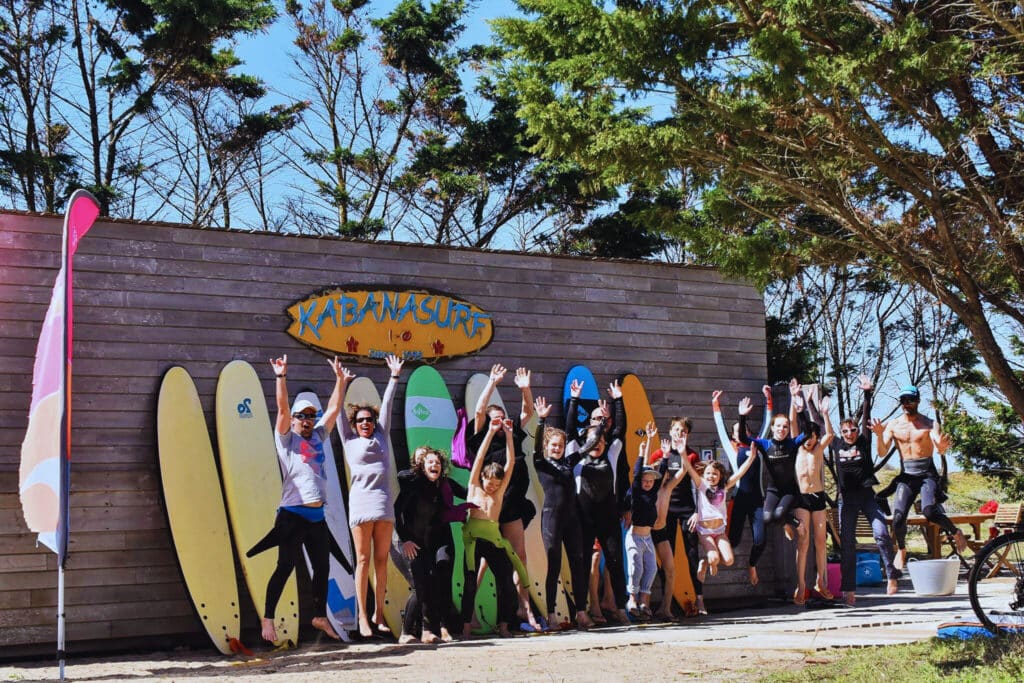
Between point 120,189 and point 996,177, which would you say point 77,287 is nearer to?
point 996,177

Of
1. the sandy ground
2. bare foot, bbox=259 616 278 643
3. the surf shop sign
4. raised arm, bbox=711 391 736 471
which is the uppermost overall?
the surf shop sign

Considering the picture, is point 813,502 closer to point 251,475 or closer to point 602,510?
point 602,510

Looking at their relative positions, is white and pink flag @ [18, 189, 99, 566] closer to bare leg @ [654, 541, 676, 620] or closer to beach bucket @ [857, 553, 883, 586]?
bare leg @ [654, 541, 676, 620]

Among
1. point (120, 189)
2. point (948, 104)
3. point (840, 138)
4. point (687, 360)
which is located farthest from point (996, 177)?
point (120, 189)

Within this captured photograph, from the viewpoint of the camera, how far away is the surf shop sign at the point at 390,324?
27.0 ft

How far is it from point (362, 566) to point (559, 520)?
4.88 ft

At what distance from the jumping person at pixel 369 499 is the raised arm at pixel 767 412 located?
4.04 m

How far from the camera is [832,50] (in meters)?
6.20

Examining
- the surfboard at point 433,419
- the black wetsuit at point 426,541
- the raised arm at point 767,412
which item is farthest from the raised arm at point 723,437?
the black wetsuit at point 426,541

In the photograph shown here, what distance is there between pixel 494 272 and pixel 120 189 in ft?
36.5

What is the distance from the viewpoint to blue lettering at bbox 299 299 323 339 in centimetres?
816

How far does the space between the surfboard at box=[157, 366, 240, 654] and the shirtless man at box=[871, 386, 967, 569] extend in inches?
192

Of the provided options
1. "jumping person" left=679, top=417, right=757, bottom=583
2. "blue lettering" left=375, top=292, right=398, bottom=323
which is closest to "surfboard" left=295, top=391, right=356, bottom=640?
"blue lettering" left=375, top=292, right=398, bottom=323

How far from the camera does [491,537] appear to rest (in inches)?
286
